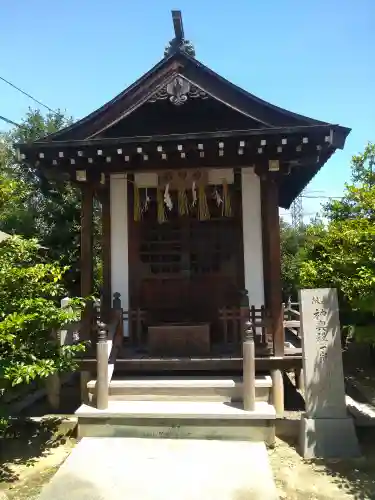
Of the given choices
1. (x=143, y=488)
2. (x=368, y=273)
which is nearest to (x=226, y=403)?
(x=143, y=488)

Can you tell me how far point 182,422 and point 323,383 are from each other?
2.02 meters

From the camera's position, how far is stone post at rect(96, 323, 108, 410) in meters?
6.20

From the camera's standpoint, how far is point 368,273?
497cm

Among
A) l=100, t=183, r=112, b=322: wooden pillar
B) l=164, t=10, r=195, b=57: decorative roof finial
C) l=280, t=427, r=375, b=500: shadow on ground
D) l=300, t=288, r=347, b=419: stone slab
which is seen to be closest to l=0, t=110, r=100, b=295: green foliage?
l=100, t=183, r=112, b=322: wooden pillar

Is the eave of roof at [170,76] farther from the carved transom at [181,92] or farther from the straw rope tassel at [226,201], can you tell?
the straw rope tassel at [226,201]

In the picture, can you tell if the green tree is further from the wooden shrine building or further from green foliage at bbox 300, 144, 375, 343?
green foliage at bbox 300, 144, 375, 343

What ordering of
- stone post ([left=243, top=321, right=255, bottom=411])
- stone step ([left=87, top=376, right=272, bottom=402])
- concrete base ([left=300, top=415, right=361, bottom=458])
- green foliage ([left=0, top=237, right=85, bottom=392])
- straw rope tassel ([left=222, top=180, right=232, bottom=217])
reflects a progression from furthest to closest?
straw rope tassel ([left=222, top=180, right=232, bottom=217]), stone step ([left=87, top=376, right=272, bottom=402]), stone post ([left=243, top=321, right=255, bottom=411]), concrete base ([left=300, top=415, right=361, bottom=458]), green foliage ([left=0, top=237, right=85, bottom=392])

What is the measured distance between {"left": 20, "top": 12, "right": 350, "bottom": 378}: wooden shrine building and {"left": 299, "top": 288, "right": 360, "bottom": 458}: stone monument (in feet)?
4.04

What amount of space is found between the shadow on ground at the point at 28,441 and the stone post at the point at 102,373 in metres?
0.73

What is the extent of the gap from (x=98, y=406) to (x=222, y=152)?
454 cm

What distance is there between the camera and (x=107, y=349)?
6.46 metres

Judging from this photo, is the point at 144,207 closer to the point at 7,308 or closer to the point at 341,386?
the point at 7,308

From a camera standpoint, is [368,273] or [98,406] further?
[98,406]

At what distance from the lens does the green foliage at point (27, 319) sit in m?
4.91
